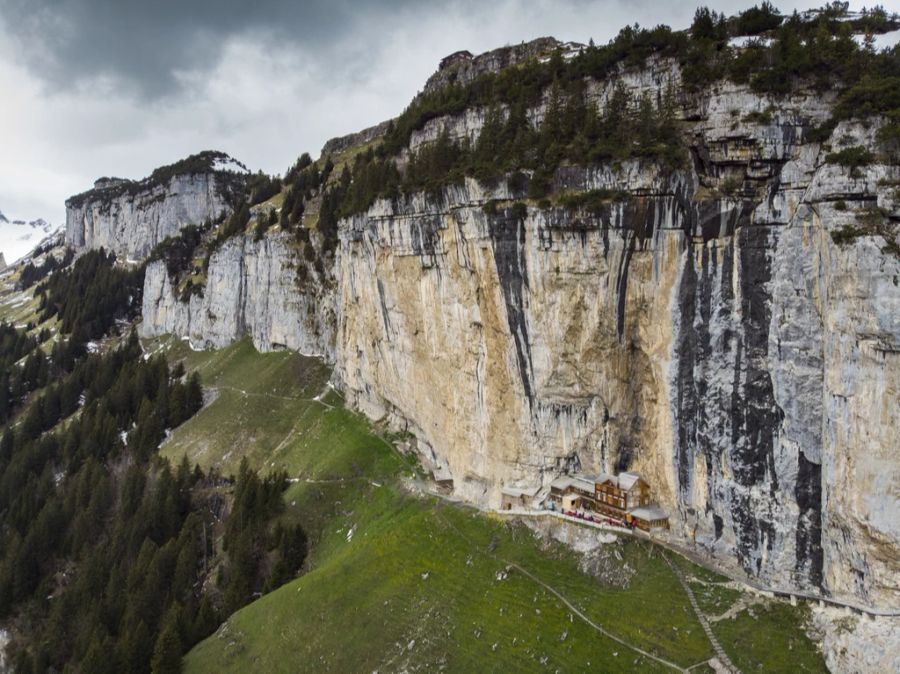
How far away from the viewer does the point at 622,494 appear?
3384 cm

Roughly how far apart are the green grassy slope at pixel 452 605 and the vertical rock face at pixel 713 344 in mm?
3446

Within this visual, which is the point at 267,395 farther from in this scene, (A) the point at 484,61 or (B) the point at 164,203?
(B) the point at 164,203

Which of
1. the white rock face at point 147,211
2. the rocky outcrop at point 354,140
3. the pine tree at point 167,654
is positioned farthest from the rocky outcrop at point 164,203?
the pine tree at point 167,654

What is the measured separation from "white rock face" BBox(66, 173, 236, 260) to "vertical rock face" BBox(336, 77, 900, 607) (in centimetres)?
13166

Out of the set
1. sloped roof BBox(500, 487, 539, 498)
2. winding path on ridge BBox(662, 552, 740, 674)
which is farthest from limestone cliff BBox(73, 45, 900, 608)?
winding path on ridge BBox(662, 552, 740, 674)

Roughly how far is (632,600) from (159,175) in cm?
17430

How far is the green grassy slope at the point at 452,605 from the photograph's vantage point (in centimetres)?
2827

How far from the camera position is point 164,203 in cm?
15862

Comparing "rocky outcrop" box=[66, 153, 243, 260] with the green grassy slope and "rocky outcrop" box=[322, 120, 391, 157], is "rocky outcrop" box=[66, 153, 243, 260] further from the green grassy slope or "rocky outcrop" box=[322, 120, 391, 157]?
the green grassy slope

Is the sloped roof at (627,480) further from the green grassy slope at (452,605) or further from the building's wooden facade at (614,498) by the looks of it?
the green grassy slope at (452,605)

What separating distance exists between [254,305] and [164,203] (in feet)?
282

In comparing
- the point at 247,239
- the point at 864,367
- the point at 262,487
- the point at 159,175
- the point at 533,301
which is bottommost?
the point at 262,487

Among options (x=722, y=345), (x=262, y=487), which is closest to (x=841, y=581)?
→ (x=722, y=345)

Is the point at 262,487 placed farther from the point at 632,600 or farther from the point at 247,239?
the point at 247,239
